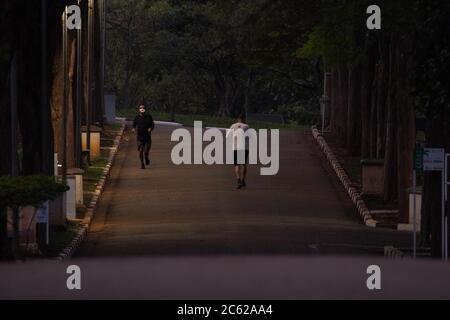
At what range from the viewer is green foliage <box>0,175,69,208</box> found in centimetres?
2258

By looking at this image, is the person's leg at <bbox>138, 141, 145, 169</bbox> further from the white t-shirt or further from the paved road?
the white t-shirt

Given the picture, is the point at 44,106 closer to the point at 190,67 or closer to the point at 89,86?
the point at 89,86

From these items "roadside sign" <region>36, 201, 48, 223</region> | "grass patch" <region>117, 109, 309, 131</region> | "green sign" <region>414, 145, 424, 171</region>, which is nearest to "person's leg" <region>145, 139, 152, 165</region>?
"grass patch" <region>117, 109, 309, 131</region>

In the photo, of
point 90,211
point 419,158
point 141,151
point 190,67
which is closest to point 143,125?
point 141,151

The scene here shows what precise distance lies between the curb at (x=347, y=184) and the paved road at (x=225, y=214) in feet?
0.84

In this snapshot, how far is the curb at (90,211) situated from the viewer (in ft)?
92.3

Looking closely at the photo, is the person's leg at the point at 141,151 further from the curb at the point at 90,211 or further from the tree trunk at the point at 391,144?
the tree trunk at the point at 391,144

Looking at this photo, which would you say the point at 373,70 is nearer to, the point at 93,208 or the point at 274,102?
the point at 93,208

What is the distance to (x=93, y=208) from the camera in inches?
1507

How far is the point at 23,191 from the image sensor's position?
2267cm

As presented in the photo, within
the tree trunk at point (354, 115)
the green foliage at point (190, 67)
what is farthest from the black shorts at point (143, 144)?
the green foliage at point (190, 67)

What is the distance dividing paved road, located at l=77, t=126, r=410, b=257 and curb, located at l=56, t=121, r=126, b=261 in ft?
0.68

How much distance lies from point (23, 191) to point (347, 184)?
22199mm
